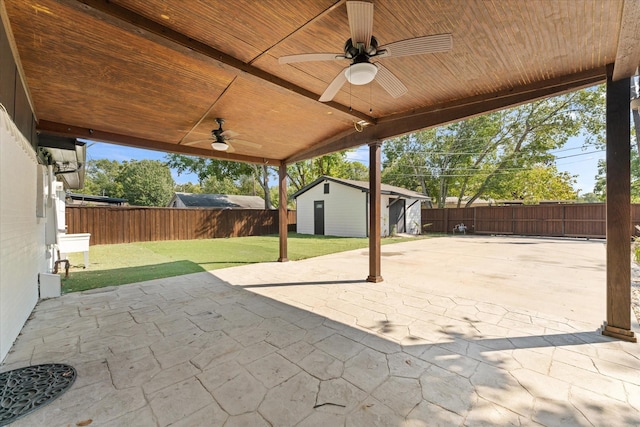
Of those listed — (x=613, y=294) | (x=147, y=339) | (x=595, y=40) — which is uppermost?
(x=595, y=40)

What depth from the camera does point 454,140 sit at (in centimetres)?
1980

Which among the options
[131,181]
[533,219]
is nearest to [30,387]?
[533,219]

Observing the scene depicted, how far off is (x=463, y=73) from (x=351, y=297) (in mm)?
3063

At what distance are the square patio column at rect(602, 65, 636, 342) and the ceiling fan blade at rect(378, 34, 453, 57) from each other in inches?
74.6

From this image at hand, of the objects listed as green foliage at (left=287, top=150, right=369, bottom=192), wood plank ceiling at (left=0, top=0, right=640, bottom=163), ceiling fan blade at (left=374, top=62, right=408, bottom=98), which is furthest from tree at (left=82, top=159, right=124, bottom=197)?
ceiling fan blade at (left=374, top=62, right=408, bottom=98)

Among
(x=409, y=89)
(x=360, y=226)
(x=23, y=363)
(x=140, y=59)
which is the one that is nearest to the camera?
(x=23, y=363)

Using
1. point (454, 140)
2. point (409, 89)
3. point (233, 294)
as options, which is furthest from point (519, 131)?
point (233, 294)

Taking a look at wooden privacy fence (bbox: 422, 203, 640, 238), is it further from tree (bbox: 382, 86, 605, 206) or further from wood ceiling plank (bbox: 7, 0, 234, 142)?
wood ceiling plank (bbox: 7, 0, 234, 142)

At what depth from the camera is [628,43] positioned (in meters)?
1.96

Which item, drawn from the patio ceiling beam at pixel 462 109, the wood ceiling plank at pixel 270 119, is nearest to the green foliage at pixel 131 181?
the wood ceiling plank at pixel 270 119

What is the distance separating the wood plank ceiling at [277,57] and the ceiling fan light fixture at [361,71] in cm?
35

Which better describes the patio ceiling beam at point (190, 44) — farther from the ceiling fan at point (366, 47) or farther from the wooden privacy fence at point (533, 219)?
the wooden privacy fence at point (533, 219)

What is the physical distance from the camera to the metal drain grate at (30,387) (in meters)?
1.59

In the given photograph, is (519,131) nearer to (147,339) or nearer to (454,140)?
(454,140)
